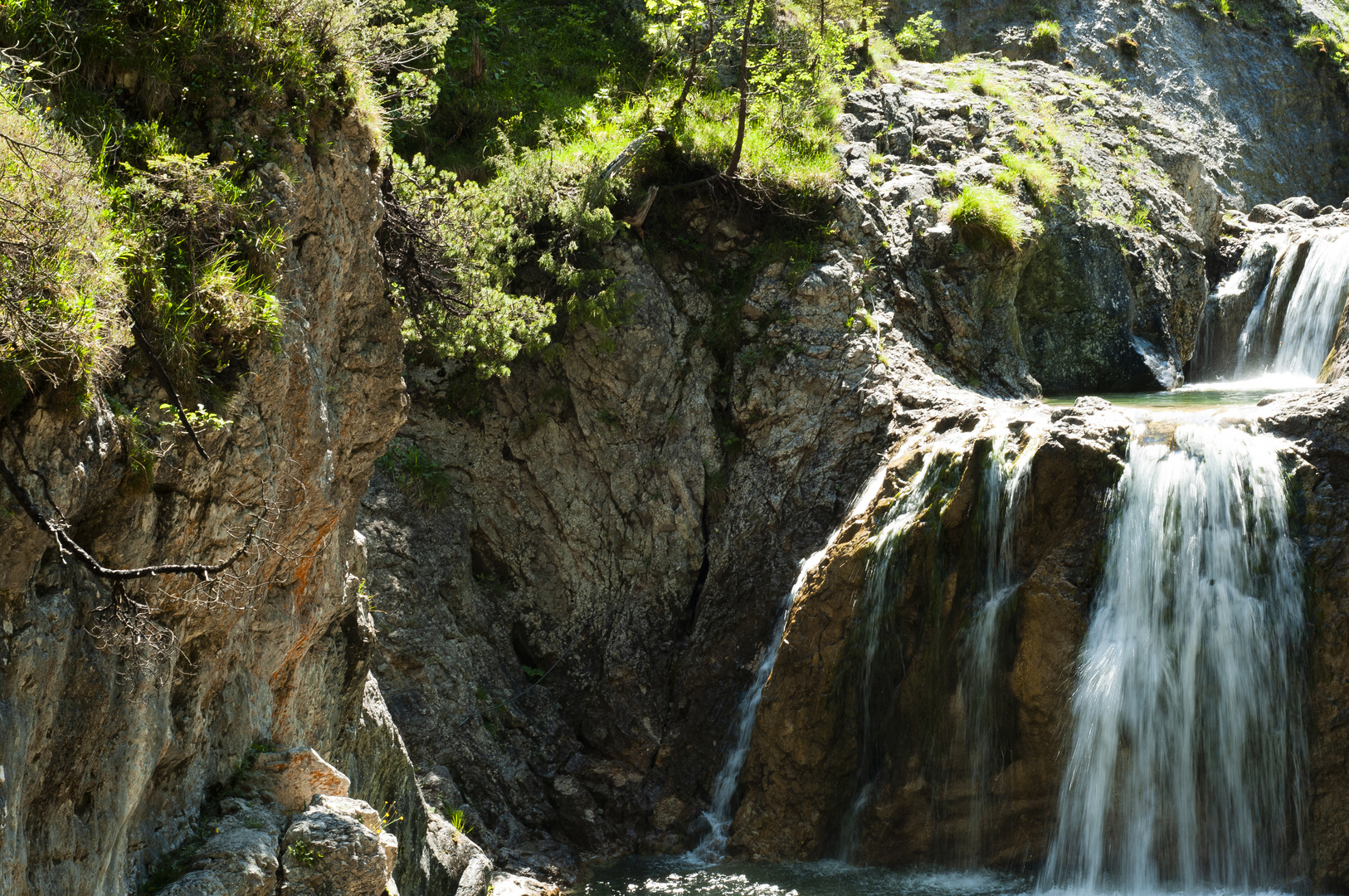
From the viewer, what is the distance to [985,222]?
14.4 meters

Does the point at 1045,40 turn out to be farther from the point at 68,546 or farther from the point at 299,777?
the point at 68,546

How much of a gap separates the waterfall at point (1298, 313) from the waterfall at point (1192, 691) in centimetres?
603

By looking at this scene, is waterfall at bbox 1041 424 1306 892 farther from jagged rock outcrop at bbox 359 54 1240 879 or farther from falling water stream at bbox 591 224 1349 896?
jagged rock outcrop at bbox 359 54 1240 879

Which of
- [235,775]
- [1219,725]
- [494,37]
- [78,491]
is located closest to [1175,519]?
[1219,725]

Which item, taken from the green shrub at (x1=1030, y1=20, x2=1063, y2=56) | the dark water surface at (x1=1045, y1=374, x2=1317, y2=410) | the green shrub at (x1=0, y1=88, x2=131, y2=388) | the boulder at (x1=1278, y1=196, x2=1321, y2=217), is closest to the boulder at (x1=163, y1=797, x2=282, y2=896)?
the green shrub at (x1=0, y1=88, x2=131, y2=388)

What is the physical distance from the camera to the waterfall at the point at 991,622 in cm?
992

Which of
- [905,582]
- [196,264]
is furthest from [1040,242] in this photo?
[196,264]

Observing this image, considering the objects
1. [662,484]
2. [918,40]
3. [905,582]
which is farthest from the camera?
[918,40]

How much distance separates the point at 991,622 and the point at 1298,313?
8.42 m

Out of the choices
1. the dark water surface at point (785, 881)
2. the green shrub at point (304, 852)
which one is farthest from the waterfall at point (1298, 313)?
the green shrub at point (304, 852)

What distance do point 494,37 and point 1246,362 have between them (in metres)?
12.7

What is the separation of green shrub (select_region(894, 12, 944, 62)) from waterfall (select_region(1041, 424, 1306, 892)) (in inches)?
510

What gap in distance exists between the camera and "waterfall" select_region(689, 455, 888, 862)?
1083 cm

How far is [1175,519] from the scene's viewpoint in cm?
958
